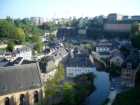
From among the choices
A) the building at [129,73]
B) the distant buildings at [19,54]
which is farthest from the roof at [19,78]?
the distant buildings at [19,54]

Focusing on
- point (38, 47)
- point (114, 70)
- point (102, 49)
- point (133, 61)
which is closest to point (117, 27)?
point (102, 49)

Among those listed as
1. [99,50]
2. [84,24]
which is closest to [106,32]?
[84,24]

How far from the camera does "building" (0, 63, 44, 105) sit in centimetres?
1720

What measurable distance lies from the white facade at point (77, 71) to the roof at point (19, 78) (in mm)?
9361

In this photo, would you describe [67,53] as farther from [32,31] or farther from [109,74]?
[32,31]

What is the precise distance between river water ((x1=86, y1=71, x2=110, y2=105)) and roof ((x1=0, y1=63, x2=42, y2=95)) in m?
4.95

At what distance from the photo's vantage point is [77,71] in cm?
2733

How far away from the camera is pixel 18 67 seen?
1806 cm

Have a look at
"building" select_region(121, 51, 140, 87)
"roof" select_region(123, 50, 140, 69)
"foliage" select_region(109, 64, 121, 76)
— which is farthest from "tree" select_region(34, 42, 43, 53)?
"building" select_region(121, 51, 140, 87)

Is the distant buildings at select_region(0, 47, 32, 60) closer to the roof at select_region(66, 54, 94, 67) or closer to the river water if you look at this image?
the roof at select_region(66, 54, 94, 67)

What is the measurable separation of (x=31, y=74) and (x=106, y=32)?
1659 inches

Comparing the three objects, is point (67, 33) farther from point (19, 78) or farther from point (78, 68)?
point (19, 78)

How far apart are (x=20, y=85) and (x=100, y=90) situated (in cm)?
850

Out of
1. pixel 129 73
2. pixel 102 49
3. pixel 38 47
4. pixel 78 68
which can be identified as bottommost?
pixel 129 73
